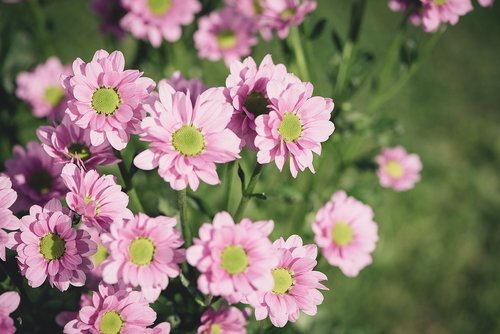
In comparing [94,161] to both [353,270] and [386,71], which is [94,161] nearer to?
[353,270]

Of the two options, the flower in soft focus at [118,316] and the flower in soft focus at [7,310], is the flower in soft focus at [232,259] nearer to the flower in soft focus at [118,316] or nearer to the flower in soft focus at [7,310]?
the flower in soft focus at [118,316]

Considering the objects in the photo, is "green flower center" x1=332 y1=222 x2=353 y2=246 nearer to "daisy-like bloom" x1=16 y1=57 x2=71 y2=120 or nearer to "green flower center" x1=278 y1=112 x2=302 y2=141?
"green flower center" x1=278 y1=112 x2=302 y2=141

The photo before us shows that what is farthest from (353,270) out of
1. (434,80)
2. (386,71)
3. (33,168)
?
(434,80)

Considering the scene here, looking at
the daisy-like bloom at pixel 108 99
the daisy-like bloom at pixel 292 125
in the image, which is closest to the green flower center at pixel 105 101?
the daisy-like bloom at pixel 108 99

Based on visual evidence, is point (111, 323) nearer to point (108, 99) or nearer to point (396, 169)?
point (108, 99)

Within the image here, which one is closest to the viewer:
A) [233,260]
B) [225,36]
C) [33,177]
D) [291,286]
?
[233,260]

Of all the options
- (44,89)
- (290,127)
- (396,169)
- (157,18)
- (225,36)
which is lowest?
(396,169)

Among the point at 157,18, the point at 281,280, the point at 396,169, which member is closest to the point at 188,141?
the point at 281,280
